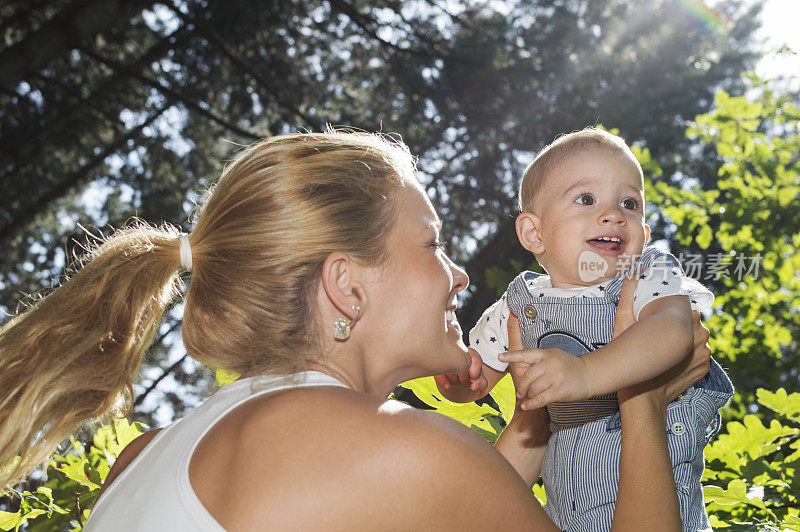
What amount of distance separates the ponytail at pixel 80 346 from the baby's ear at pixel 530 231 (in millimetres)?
1019

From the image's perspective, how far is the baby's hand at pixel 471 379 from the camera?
205 centimetres

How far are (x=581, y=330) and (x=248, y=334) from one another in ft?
2.99

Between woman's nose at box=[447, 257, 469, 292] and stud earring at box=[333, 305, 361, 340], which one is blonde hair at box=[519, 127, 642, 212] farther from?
stud earring at box=[333, 305, 361, 340]

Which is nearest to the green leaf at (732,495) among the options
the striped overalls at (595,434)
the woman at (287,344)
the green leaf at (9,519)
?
the striped overalls at (595,434)

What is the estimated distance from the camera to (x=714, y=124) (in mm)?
4105

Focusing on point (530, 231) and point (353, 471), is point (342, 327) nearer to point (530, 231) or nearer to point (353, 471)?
point (353, 471)

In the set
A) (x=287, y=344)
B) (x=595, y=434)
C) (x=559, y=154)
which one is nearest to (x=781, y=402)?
(x=595, y=434)

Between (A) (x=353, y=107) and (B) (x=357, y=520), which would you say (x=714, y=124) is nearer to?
(B) (x=357, y=520)

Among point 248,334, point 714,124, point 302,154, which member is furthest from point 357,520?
point 714,124

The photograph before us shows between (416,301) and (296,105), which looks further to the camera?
(296,105)

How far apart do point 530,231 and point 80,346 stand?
1.30 m

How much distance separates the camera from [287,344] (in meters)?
1.65

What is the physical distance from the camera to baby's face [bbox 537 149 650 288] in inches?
79.4

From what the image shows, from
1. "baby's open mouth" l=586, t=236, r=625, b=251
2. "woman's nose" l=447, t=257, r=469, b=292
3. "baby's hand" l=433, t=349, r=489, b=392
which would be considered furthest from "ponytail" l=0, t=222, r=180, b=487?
"baby's open mouth" l=586, t=236, r=625, b=251
